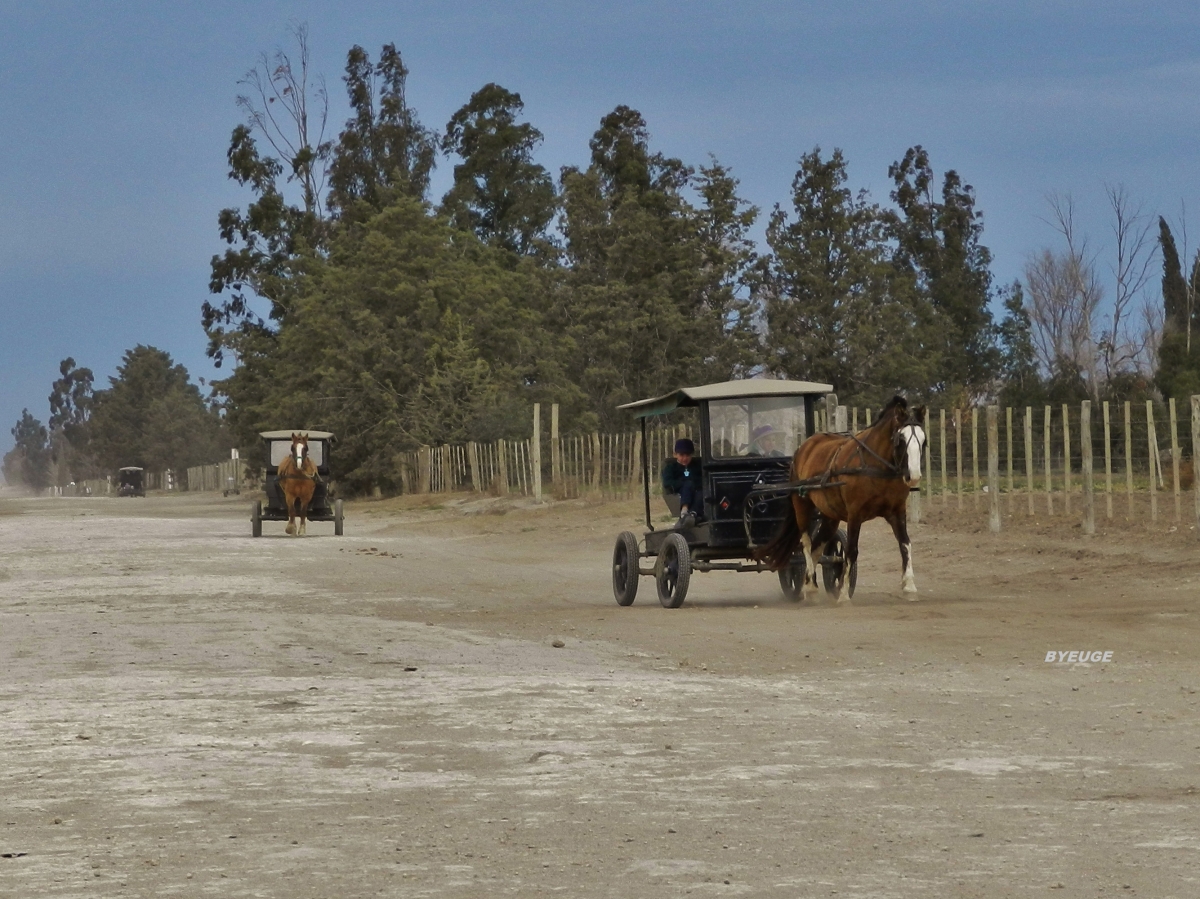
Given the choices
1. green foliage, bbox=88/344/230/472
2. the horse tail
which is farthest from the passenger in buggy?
green foliage, bbox=88/344/230/472

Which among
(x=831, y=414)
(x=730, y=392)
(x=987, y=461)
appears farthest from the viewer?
(x=987, y=461)

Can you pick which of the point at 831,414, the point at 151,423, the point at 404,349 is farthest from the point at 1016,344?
the point at 151,423

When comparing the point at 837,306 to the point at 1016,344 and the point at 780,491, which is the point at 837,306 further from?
the point at 780,491

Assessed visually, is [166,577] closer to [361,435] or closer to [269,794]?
[269,794]

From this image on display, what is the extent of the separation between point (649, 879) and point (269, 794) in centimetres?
216

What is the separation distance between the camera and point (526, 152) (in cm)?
8669

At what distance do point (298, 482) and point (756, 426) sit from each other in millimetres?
19303

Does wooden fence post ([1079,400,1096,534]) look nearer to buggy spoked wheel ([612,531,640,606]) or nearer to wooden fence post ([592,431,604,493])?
buggy spoked wheel ([612,531,640,606])

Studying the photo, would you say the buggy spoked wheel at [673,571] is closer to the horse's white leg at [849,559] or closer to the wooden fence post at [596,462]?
the horse's white leg at [849,559]

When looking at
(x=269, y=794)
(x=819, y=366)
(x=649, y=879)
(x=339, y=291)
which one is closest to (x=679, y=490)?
(x=269, y=794)

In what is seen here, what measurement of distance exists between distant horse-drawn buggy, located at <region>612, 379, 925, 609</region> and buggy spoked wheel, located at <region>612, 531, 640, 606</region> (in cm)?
1

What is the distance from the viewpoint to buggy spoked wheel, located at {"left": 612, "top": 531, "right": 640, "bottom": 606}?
60.2ft

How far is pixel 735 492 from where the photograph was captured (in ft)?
59.8

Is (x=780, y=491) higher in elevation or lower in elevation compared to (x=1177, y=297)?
lower
